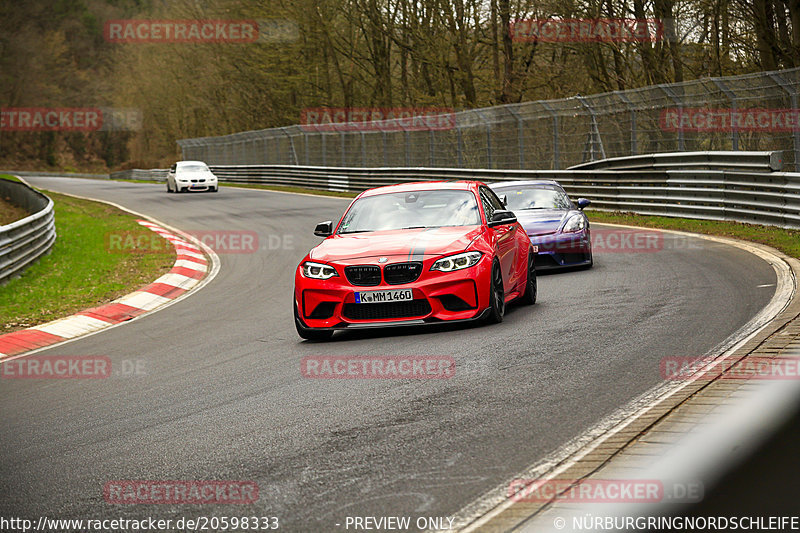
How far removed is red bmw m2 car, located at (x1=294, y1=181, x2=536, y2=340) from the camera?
9125 mm

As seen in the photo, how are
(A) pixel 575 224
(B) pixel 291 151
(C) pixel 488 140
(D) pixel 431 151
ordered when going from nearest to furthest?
1. (A) pixel 575 224
2. (C) pixel 488 140
3. (D) pixel 431 151
4. (B) pixel 291 151

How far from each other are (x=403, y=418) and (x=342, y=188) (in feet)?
108

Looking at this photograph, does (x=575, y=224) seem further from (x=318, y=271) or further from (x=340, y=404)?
(x=340, y=404)

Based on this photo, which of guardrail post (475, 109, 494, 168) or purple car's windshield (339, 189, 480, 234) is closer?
purple car's windshield (339, 189, 480, 234)

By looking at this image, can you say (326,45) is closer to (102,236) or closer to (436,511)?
(102,236)

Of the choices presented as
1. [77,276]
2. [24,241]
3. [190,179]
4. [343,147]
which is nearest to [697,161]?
[77,276]

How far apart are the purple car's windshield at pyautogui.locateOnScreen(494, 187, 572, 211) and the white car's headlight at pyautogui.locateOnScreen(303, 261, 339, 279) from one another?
19.6 feet

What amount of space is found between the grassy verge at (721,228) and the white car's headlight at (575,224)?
2917 millimetres

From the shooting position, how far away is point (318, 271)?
943cm

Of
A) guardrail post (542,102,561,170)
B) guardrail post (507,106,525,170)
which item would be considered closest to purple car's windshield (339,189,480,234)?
guardrail post (542,102,561,170)

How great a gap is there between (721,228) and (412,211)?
33.0 ft

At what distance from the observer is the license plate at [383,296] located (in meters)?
9.08

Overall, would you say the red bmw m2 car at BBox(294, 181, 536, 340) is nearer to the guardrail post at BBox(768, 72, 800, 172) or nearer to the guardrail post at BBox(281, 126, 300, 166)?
the guardrail post at BBox(768, 72, 800, 172)

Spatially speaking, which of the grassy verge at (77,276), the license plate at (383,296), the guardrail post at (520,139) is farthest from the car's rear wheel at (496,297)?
the guardrail post at (520,139)
